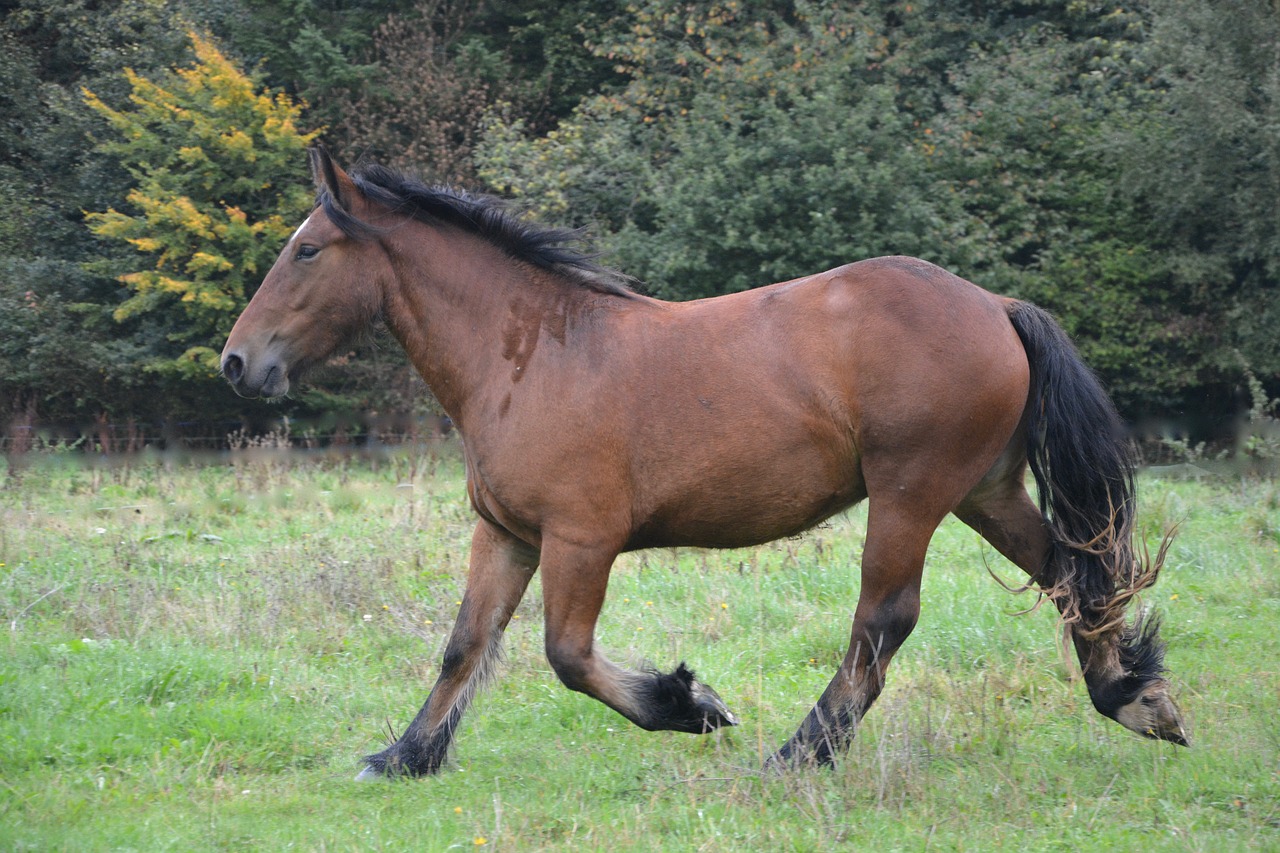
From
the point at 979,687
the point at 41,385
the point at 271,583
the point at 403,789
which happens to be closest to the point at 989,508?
the point at 979,687

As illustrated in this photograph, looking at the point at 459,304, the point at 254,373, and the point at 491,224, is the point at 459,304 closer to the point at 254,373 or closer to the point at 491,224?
the point at 491,224

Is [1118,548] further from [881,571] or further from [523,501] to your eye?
[523,501]

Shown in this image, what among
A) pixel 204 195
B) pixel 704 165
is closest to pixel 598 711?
pixel 704 165

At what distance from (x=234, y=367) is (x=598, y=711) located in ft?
7.77

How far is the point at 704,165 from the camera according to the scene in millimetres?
19688

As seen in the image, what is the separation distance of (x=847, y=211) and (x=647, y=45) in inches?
223

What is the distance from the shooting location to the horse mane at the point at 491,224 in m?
5.23

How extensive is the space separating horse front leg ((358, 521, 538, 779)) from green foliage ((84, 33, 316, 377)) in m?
16.1

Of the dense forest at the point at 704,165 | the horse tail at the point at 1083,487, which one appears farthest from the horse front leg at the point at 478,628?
the dense forest at the point at 704,165

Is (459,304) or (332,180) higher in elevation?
(332,180)

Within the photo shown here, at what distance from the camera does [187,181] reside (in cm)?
2077

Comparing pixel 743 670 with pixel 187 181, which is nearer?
pixel 743 670

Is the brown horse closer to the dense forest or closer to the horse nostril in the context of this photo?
the horse nostril

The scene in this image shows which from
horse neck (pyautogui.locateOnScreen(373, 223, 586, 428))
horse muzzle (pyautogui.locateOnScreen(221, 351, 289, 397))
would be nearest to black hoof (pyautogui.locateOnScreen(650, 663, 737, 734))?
horse neck (pyautogui.locateOnScreen(373, 223, 586, 428))
